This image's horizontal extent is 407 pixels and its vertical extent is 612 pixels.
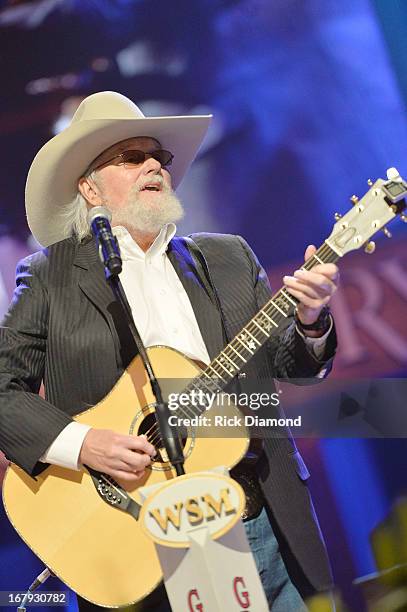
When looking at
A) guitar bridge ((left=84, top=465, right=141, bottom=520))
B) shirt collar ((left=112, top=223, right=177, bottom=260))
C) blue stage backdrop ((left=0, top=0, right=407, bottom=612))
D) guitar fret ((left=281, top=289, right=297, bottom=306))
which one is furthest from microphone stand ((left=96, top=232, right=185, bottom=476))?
blue stage backdrop ((left=0, top=0, right=407, bottom=612))

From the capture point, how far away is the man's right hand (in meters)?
2.17

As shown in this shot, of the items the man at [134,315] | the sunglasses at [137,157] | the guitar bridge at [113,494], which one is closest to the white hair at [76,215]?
the man at [134,315]

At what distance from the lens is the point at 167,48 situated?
11.8 feet

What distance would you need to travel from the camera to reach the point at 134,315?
99.6 inches

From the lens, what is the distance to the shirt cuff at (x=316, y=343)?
2.32m

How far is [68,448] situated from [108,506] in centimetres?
22

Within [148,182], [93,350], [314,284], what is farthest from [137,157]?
[314,284]

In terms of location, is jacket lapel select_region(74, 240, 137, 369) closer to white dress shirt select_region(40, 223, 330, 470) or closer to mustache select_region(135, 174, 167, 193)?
white dress shirt select_region(40, 223, 330, 470)

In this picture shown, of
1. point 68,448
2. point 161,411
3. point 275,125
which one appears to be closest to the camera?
point 161,411

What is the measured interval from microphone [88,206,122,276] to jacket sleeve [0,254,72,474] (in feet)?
1.74

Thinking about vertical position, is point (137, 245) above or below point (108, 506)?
above

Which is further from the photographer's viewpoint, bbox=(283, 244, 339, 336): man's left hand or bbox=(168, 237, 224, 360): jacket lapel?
bbox=(168, 237, 224, 360): jacket lapel

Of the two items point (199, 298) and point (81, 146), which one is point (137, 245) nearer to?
point (199, 298)

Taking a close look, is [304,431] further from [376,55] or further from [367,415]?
[376,55]
